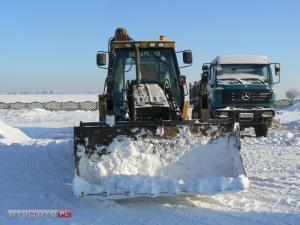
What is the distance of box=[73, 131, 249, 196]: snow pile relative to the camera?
6062mm

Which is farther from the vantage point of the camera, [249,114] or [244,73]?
[244,73]

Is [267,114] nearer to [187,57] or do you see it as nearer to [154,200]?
[187,57]

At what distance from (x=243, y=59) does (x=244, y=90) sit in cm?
100

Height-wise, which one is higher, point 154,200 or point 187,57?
point 187,57

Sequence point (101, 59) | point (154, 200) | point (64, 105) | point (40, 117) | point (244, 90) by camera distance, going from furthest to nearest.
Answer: point (64, 105) → point (40, 117) → point (244, 90) → point (101, 59) → point (154, 200)

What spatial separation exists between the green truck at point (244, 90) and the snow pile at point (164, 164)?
768 centimetres

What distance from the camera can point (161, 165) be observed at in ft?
21.8

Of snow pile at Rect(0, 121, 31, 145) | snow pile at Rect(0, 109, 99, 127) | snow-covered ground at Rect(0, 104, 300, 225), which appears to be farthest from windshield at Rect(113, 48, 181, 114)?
snow pile at Rect(0, 109, 99, 127)

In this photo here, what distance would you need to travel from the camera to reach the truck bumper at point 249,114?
1438 cm

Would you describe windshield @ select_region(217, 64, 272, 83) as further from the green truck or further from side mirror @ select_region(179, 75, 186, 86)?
side mirror @ select_region(179, 75, 186, 86)

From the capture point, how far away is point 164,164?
6.64m

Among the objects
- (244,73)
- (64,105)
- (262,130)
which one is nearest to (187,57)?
(244,73)

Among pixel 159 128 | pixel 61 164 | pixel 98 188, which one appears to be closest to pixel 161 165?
pixel 159 128

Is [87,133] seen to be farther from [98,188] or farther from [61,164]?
[61,164]
